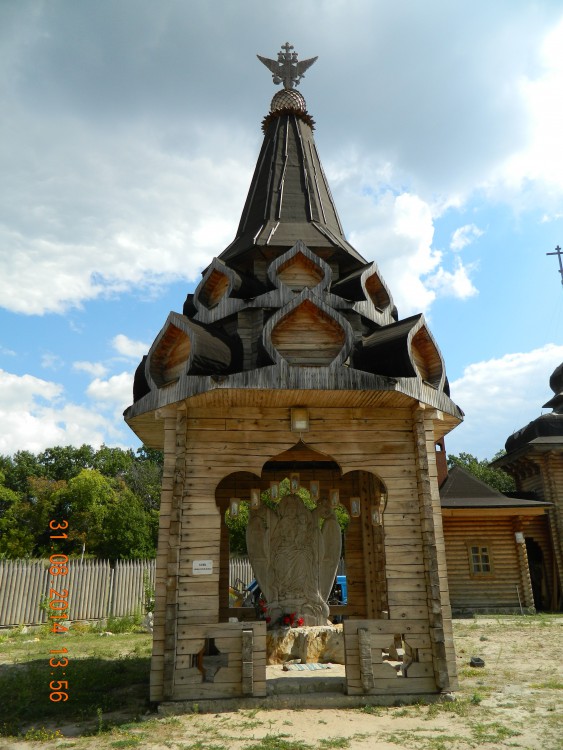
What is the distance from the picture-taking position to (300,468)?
12.4 meters

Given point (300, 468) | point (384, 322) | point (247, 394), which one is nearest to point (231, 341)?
point (247, 394)

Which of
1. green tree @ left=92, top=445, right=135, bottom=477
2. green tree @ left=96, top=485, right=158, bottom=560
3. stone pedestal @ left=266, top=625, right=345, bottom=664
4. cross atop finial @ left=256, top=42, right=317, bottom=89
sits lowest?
stone pedestal @ left=266, top=625, right=345, bottom=664

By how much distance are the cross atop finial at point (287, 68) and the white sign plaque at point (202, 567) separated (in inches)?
477

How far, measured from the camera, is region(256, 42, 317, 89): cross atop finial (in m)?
13.9

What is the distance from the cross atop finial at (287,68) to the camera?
13.9m

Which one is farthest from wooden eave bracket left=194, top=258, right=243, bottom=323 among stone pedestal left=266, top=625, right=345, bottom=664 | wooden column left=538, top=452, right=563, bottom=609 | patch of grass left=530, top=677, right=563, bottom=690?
wooden column left=538, top=452, right=563, bottom=609

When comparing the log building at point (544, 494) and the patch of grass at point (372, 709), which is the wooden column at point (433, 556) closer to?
the patch of grass at point (372, 709)

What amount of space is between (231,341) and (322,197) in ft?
16.8

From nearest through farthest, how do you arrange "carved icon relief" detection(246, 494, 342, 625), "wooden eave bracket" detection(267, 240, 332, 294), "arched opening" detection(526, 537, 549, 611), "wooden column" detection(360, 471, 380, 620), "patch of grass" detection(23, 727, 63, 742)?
"patch of grass" detection(23, 727, 63, 742) → "wooden eave bracket" detection(267, 240, 332, 294) → "carved icon relief" detection(246, 494, 342, 625) → "wooden column" detection(360, 471, 380, 620) → "arched opening" detection(526, 537, 549, 611)

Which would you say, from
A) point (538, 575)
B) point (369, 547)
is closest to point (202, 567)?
point (369, 547)

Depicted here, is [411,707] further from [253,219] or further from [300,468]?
[253,219]

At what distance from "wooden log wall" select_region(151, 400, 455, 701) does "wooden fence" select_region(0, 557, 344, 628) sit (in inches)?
541

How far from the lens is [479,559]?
840 inches

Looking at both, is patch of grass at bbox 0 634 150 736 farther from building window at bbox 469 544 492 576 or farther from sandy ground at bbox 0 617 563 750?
building window at bbox 469 544 492 576
